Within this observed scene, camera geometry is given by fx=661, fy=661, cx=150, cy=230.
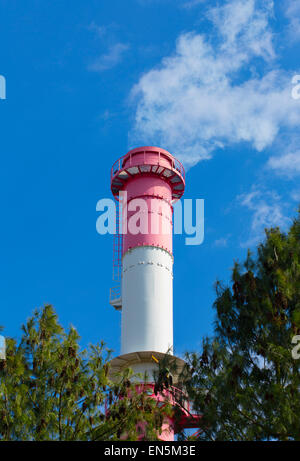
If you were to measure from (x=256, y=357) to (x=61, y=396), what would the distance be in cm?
497

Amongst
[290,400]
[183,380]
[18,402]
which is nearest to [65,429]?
[18,402]

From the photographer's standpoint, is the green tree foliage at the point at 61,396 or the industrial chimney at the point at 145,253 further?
the industrial chimney at the point at 145,253

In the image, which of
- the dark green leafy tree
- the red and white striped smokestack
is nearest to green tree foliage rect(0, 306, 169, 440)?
the dark green leafy tree

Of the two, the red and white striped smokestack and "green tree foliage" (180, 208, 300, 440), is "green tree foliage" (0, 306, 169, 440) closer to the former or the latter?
"green tree foliage" (180, 208, 300, 440)

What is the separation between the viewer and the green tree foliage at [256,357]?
570 inches

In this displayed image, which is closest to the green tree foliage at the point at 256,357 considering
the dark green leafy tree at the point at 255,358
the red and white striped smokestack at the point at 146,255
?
the dark green leafy tree at the point at 255,358

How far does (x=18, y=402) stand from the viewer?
15820 mm

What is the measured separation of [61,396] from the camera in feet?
54.4

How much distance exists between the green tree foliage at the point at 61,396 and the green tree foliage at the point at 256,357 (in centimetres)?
171

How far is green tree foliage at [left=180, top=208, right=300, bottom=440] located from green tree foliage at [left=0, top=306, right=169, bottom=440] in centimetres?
171

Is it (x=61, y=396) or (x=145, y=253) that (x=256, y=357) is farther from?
(x=145, y=253)

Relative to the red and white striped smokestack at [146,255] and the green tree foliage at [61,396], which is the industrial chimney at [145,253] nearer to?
the red and white striped smokestack at [146,255]

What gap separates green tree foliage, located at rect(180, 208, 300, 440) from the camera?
47.5ft

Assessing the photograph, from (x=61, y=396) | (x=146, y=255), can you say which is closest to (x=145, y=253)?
(x=146, y=255)
